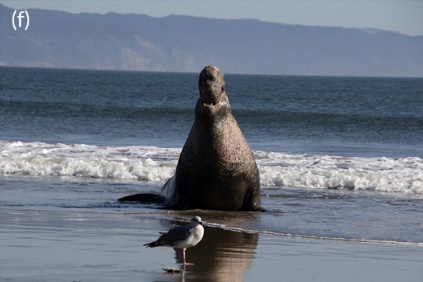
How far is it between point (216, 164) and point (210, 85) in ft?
3.42

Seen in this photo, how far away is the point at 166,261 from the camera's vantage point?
9445 millimetres

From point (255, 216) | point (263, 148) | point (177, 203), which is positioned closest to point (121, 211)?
point (177, 203)

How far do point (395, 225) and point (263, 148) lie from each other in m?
13.9

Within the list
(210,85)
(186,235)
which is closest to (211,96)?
(210,85)

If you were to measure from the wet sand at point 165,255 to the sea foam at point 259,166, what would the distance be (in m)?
5.81

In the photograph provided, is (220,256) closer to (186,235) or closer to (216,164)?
(186,235)

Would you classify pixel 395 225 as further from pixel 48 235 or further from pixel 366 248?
pixel 48 235

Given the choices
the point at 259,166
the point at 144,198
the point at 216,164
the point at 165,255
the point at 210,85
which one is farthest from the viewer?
the point at 259,166

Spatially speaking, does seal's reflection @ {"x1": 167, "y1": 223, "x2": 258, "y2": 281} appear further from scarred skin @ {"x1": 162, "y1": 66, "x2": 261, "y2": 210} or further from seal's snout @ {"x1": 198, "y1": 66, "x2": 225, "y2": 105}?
seal's snout @ {"x1": 198, "y1": 66, "x2": 225, "y2": 105}

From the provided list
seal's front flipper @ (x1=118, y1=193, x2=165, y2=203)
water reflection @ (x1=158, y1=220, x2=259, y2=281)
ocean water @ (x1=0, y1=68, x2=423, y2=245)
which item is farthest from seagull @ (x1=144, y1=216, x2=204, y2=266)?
seal's front flipper @ (x1=118, y1=193, x2=165, y2=203)

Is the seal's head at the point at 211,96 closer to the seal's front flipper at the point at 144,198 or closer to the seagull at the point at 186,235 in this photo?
the seal's front flipper at the point at 144,198

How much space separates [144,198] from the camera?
1432 centimetres

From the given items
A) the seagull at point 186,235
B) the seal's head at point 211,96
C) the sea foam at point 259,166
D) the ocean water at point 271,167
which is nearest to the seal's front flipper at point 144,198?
the ocean water at point 271,167

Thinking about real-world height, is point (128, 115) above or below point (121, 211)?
above
